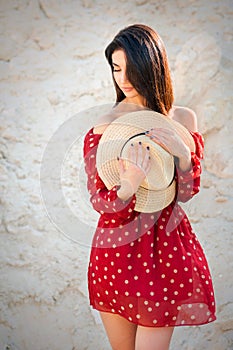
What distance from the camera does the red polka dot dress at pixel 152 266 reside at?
1.65m

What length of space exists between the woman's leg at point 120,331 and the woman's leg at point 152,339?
11 cm

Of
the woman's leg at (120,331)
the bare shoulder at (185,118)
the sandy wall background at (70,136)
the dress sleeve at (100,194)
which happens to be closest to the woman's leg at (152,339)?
the woman's leg at (120,331)

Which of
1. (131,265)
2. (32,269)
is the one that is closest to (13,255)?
(32,269)

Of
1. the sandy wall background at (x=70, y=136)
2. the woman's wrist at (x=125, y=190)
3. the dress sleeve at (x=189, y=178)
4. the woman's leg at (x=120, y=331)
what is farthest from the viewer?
the sandy wall background at (x=70, y=136)

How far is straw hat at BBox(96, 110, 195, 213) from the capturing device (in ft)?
5.25

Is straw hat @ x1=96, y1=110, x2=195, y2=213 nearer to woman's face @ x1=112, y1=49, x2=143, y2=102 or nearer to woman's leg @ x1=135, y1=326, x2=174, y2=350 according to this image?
woman's face @ x1=112, y1=49, x2=143, y2=102

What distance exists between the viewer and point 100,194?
5.39ft

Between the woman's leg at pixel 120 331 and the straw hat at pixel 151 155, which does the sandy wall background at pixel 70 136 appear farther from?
the straw hat at pixel 151 155

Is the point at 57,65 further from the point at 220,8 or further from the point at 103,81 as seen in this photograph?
the point at 220,8

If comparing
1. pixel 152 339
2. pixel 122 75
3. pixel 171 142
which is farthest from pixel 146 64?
pixel 152 339

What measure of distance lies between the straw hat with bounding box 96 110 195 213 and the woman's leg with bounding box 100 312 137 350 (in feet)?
1.25

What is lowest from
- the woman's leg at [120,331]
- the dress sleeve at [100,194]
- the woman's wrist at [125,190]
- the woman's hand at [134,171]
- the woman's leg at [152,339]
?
the woman's leg at [120,331]

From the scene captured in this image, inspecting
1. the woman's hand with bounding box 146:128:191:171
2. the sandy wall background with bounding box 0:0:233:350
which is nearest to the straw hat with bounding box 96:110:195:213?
the woman's hand with bounding box 146:128:191:171

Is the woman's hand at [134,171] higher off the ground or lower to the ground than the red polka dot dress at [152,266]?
higher
